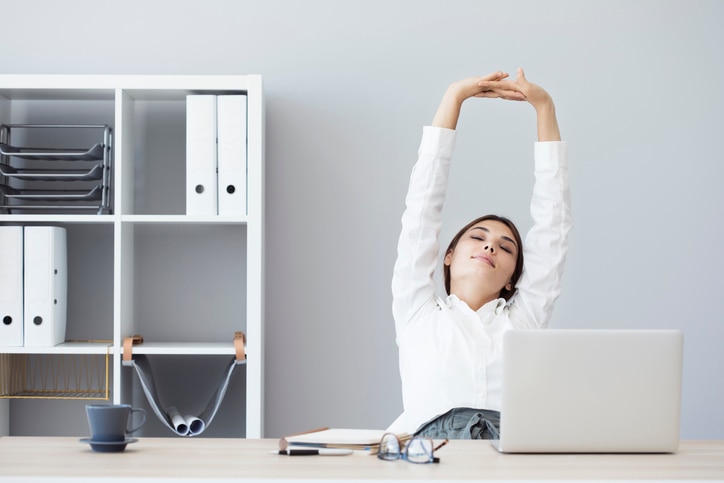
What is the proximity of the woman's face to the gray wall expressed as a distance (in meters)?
0.55

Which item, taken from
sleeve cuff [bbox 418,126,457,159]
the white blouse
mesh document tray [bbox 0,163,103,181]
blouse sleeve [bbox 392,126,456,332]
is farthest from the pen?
mesh document tray [bbox 0,163,103,181]

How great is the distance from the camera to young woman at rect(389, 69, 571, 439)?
2.26 m

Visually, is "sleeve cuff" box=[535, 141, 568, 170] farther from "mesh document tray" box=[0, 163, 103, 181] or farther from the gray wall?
"mesh document tray" box=[0, 163, 103, 181]

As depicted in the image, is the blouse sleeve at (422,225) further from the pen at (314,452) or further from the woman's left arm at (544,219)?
the pen at (314,452)

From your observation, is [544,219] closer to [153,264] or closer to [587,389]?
[587,389]

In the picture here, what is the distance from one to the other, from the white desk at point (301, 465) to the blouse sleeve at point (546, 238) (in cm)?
→ 83

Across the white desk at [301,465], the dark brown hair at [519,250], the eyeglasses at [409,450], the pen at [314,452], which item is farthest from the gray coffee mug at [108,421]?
the dark brown hair at [519,250]

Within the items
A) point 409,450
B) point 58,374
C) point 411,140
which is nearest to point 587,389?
point 409,450

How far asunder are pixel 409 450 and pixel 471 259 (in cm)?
99

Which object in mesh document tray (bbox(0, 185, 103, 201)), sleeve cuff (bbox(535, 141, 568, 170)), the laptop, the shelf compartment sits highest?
sleeve cuff (bbox(535, 141, 568, 170))

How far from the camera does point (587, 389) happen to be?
4.79 feet

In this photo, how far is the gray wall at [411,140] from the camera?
2.93 metres

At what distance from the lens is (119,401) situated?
260 centimetres

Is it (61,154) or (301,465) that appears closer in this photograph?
(301,465)
